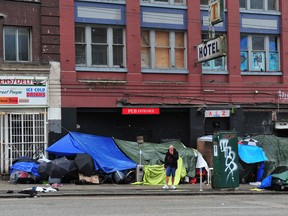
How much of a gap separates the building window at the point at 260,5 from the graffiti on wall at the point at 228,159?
9772 millimetres

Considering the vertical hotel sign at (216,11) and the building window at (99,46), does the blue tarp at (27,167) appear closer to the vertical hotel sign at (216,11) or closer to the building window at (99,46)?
the building window at (99,46)

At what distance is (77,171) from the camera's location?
62.7 ft

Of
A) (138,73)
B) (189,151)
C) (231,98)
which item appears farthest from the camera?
(231,98)

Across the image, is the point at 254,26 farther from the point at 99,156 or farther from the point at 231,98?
the point at 99,156

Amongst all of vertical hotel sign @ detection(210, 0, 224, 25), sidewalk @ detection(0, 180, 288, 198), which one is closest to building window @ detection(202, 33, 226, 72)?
vertical hotel sign @ detection(210, 0, 224, 25)

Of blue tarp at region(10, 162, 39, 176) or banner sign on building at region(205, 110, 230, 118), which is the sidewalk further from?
banner sign on building at region(205, 110, 230, 118)

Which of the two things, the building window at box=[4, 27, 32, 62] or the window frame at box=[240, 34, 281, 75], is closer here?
the building window at box=[4, 27, 32, 62]

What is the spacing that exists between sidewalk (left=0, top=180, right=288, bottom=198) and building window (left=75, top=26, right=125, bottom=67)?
6244 millimetres

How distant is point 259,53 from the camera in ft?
82.5

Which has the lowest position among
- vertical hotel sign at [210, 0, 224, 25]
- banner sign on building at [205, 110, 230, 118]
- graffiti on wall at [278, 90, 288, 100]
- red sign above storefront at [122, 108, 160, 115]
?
banner sign on building at [205, 110, 230, 118]

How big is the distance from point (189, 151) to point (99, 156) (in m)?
4.07

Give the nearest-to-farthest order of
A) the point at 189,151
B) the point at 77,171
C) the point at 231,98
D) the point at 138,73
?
1. the point at 77,171
2. the point at 189,151
3. the point at 138,73
4. the point at 231,98

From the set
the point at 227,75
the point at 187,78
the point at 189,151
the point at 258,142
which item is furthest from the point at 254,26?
the point at 189,151

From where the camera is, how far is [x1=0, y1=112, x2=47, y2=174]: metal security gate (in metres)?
20.3
